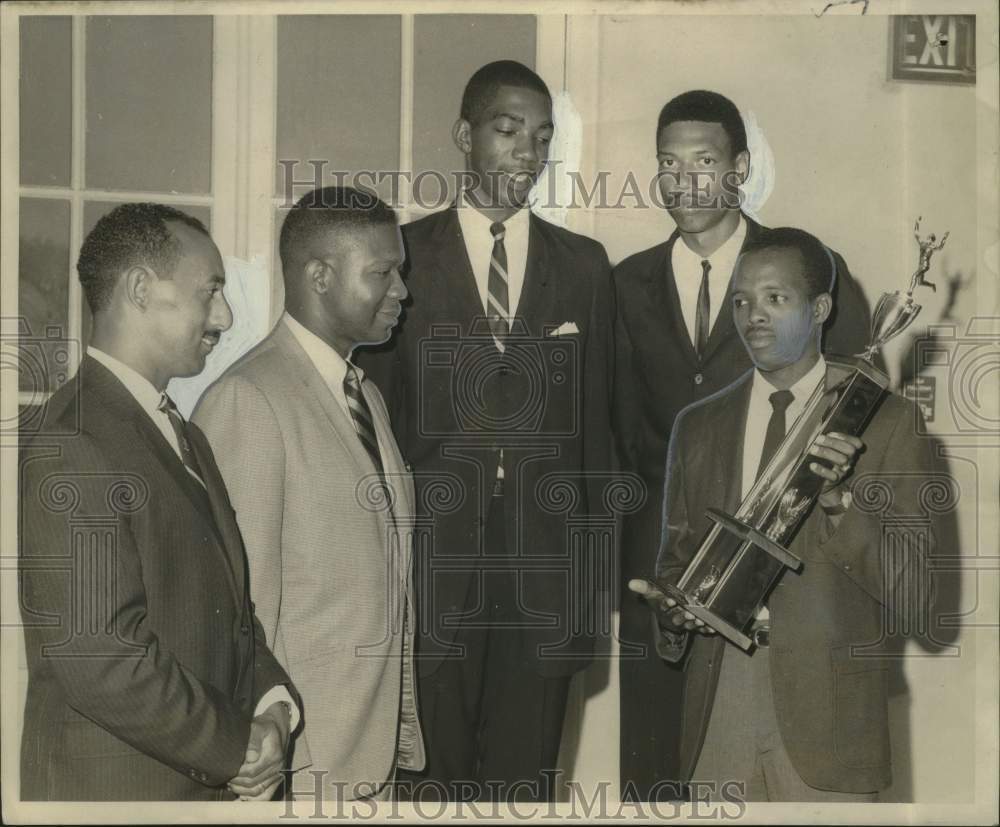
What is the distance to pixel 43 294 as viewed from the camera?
3318 mm

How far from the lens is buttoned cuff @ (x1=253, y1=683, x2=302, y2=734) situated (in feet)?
10.1

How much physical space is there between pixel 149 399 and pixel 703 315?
1354 mm

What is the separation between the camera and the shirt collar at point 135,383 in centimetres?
301

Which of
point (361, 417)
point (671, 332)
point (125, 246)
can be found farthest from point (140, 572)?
point (671, 332)

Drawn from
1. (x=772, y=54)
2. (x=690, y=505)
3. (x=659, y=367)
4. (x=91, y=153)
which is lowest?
(x=690, y=505)

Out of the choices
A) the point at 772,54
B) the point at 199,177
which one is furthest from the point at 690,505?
the point at 199,177

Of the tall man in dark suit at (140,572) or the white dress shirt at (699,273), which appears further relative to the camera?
the white dress shirt at (699,273)

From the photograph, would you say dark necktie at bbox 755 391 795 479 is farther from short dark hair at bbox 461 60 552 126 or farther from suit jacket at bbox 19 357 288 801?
suit jacket at bbox 19 357 288 801

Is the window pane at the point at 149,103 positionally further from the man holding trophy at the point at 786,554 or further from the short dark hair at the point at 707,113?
the man holding trophy at the point at 786,554

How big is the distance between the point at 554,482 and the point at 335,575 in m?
0.58

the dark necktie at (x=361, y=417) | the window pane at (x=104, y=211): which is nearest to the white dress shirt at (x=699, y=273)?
the dark necktie at (x=361, y=417)

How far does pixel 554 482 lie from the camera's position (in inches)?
130

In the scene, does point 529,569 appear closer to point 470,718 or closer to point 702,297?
point 470,718

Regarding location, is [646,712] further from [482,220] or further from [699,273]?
[482,220]
